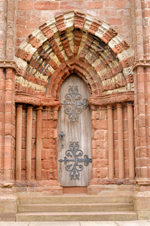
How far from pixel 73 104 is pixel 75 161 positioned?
159 cm

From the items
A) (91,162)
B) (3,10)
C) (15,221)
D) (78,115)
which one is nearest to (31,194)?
A: (15,221)

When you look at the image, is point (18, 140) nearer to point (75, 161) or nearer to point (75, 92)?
point (75, 161)

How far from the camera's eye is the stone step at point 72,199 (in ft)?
28.7

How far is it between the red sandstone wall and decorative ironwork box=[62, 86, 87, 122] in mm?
2015

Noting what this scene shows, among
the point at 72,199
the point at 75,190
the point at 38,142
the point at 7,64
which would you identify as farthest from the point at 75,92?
the point at 72,199

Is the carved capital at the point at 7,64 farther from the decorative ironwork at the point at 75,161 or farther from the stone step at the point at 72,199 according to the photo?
the stone step at the point at 72,199

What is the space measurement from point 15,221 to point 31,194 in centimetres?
122

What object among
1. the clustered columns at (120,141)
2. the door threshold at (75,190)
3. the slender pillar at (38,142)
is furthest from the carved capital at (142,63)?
the door threshold at (75,190)

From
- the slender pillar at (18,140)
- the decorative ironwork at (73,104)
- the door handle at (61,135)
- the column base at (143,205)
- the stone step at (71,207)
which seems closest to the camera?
the column base at (143,205)

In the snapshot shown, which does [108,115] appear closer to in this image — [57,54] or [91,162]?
[91,162]

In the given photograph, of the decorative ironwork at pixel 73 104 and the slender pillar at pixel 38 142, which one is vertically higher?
the decorative ironwork at pixel 73 104

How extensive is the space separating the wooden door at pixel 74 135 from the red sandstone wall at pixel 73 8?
5.98ft

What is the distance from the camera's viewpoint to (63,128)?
10.3 meters

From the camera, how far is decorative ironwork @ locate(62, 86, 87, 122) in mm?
10367
